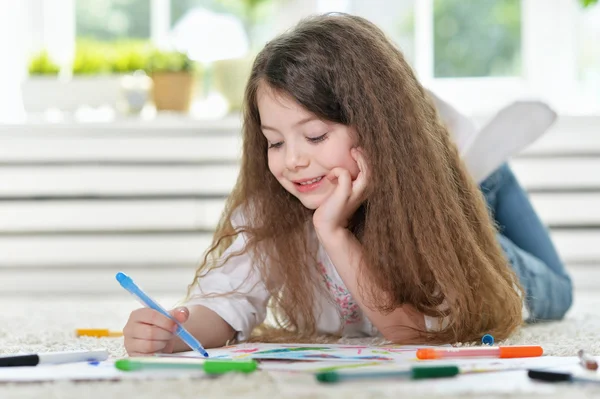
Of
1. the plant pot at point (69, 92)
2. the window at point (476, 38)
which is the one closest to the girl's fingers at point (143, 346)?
the plant pot at point (69, 92)

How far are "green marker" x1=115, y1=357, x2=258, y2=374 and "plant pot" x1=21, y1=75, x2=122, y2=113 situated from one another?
2.01 meters

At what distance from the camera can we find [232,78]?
8.97 ft

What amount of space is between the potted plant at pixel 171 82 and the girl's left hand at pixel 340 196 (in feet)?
5.29

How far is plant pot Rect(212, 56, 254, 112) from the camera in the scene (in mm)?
2725

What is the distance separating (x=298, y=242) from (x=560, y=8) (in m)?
1.77

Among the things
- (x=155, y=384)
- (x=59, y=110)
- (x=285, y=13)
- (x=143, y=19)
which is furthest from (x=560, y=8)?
(x=155, y=384)

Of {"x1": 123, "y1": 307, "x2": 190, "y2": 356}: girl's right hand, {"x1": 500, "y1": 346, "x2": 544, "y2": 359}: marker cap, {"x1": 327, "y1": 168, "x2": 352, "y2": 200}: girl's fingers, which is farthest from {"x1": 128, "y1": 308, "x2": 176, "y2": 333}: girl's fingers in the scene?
{"x1": 500, "y1": 346, "x2": 544, "y2": 359}: marker cap

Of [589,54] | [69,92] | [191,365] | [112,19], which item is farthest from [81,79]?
[191,365]

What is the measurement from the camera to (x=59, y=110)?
284cm

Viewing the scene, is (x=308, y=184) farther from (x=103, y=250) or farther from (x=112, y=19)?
(x=112, y=19)

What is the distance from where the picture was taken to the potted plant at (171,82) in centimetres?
274

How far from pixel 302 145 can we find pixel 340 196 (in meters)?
0.08

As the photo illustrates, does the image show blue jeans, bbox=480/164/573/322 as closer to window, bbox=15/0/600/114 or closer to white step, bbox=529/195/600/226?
white step, bbox=529/195/600/226

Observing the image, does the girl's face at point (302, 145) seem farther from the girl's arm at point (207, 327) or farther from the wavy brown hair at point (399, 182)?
the girl's arm at point (207, 327)
